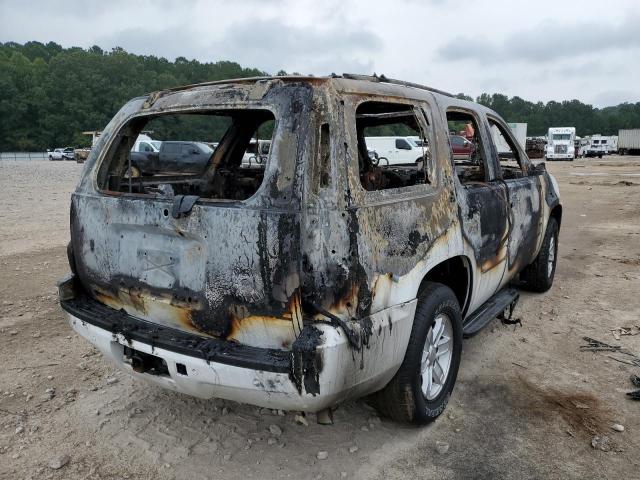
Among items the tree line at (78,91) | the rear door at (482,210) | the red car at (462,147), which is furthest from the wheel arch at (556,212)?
the tree line at (78,91)

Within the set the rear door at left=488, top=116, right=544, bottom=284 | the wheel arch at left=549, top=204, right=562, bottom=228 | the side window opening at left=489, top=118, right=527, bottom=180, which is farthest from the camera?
the wheel arch at left=549, top=204, right=562, bottom=228

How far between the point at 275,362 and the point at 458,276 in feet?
5.31

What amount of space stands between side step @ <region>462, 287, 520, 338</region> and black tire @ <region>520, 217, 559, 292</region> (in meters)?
0.95

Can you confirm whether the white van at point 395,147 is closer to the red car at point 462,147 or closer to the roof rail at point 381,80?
the red car at point 462,147

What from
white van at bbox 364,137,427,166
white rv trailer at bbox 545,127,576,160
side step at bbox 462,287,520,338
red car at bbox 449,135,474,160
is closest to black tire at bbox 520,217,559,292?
side step at bbox 462,287,520,338

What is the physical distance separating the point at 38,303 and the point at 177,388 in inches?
123

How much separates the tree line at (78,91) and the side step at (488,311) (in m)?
67.4

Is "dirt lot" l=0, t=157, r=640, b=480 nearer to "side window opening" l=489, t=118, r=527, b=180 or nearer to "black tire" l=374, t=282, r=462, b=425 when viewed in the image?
"black tire" l=374, t=282, r=462, b=425

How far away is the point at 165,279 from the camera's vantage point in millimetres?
2508

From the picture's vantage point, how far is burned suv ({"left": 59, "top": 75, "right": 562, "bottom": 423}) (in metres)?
2.20

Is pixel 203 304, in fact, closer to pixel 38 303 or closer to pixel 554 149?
pixel 38 303

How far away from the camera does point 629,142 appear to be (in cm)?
5466

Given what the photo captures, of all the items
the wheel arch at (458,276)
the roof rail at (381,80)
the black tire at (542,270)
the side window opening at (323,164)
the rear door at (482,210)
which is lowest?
the black tire at (542,270)

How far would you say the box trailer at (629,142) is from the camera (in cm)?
5325
